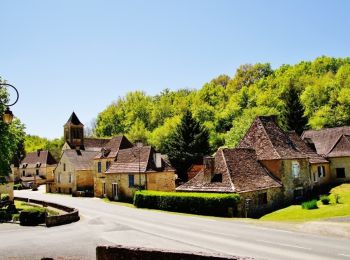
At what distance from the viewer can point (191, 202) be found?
35.8 metres

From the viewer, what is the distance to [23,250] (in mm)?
21031

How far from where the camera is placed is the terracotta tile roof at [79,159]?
6519cm

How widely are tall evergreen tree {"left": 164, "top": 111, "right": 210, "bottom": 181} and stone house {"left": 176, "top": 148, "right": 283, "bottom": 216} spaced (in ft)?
71.8

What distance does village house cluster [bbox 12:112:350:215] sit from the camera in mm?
36500

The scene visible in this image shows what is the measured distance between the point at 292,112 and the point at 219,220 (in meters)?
46.3

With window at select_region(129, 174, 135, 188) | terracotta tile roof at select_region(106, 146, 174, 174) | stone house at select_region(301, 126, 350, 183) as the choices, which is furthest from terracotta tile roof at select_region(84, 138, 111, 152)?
stone house at select_region(301, 126, 350, 183)

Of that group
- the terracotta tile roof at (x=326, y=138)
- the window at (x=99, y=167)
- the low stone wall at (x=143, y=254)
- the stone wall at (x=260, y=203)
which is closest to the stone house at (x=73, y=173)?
the window at (x=99, y=167)

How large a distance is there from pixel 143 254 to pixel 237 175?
23112 millimetres

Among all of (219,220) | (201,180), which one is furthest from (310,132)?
(219,220)

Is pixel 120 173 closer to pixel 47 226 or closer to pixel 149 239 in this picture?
pixel 47 226

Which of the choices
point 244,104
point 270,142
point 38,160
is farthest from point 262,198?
point 244,104

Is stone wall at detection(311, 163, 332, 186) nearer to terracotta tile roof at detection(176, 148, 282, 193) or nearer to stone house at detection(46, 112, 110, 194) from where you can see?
terracotta tile roof at detection(176, 148, 282, 193)

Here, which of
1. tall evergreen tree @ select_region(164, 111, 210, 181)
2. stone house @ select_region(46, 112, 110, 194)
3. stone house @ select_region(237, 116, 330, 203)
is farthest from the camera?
stone house @ select_region(46, 112, 110, 194)

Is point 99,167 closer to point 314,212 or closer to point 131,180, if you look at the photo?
point 131,180
